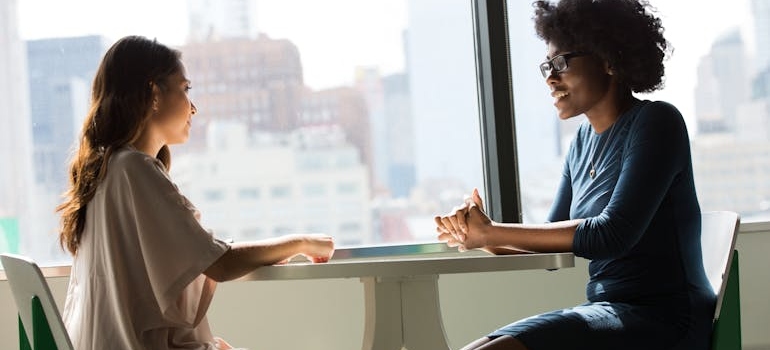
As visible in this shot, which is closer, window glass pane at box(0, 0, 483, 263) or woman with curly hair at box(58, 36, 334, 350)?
woman with curly hair at box(58, 36, 334, 350)

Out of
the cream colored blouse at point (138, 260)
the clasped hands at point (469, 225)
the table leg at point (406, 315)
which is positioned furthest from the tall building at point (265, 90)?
the cream colored blouse at point (138, 260)

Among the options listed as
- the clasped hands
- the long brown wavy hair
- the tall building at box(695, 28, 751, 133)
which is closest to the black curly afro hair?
the clasped hands

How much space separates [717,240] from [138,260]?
125 cm

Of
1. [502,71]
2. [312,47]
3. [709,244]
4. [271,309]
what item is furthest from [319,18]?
[709,244]

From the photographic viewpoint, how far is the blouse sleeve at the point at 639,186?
191cm

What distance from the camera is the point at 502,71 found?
11.5 feet

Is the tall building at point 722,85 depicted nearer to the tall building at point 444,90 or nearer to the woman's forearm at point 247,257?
the tall building at point 444,90

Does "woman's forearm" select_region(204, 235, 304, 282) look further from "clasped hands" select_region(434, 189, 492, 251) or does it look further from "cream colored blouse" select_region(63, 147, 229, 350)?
"clasped hands" select_region(434, 189, 492, 251)

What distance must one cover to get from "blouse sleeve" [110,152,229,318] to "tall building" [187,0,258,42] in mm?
1785

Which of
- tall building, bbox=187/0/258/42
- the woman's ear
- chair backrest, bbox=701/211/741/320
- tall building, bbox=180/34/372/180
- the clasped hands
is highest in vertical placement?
tall building, bbox=187/0/258/42

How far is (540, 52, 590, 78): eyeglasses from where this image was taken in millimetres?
2249

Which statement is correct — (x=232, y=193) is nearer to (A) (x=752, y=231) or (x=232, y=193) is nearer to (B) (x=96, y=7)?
(B) (x=96, y=7)

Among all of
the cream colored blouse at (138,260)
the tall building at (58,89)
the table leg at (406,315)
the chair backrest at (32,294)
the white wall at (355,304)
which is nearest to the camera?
the chair backrest at (32,294)

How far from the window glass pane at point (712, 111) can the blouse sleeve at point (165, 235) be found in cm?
201
